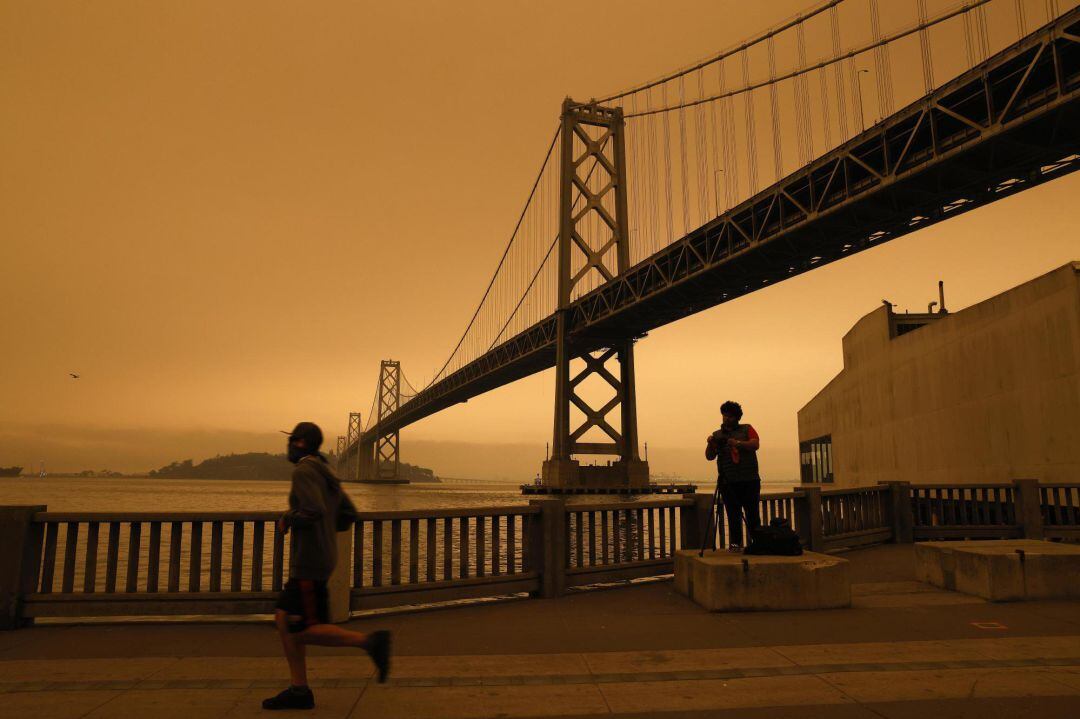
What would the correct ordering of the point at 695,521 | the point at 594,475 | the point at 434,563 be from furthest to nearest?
1. the point at 594,475
2. the point at 695,521
3. the point at 434,563

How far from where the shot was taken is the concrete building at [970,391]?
2070 cm

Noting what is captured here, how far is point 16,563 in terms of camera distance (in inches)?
246

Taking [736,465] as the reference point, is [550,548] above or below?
below

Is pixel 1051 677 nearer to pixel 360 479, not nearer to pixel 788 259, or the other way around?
pixel 788 259

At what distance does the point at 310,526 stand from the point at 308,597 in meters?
0.38

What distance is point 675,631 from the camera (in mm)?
6031

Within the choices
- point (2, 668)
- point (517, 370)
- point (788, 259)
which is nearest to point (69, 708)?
point (2, 668)

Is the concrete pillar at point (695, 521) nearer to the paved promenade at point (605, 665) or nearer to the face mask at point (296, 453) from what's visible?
the paved promenade at point (605, 665)

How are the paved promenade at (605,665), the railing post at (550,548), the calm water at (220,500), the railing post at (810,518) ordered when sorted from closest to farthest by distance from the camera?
1. the paved promenade at (605,665)
2. the railing post at (550,548)
3. the railing post at (810,518)
4. the calm water at (220,500)

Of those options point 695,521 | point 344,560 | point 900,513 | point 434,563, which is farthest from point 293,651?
point 900,513

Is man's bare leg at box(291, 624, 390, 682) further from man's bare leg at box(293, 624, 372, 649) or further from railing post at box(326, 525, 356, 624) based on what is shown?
railing post at box(326, 525, 356, 624)

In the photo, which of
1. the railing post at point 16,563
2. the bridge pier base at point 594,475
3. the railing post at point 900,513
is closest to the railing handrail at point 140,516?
the railing post at point 16,563

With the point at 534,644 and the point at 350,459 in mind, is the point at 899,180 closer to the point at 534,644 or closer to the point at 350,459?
the point at 534,644

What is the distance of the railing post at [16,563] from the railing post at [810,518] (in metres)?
8.30
